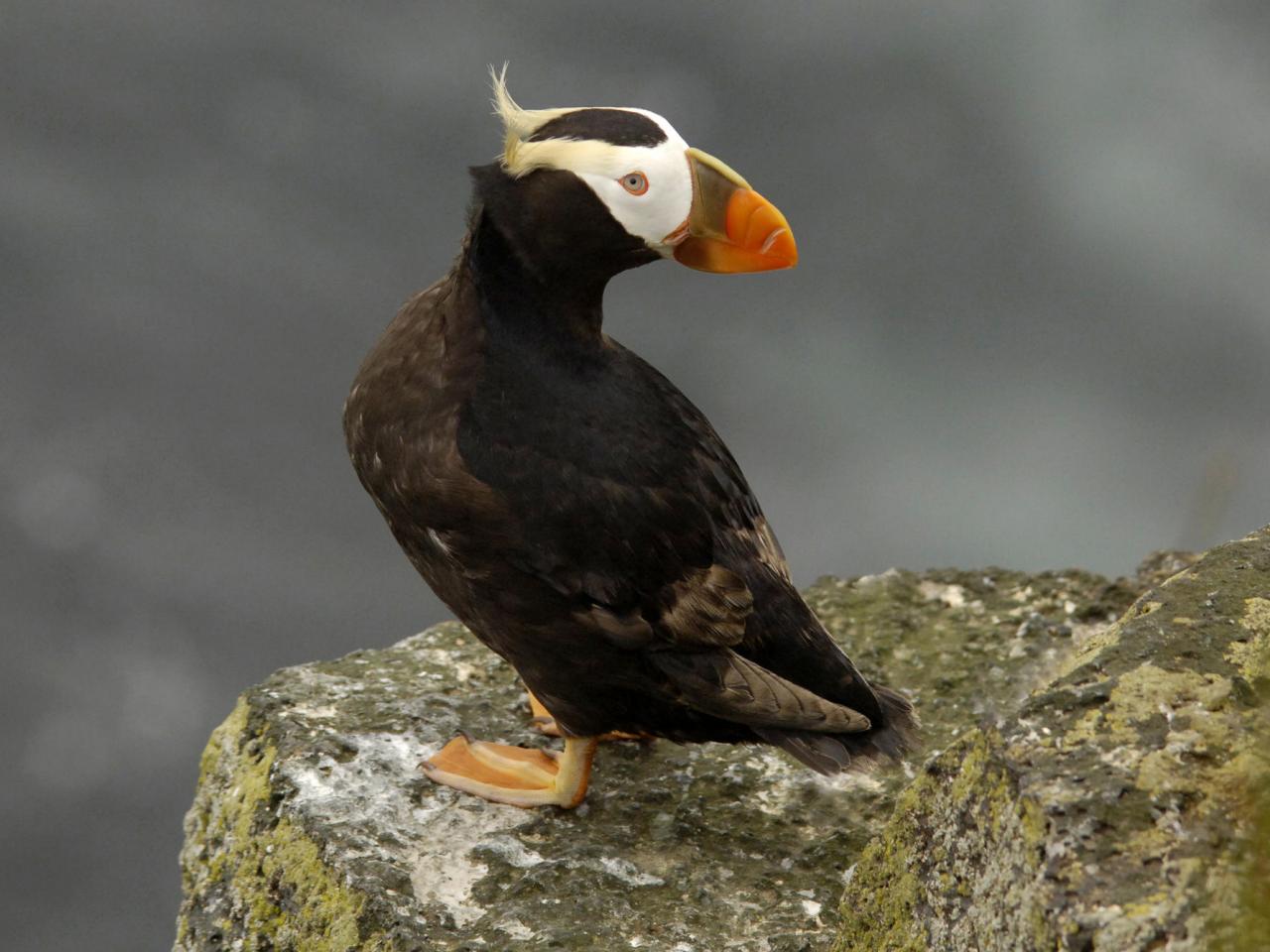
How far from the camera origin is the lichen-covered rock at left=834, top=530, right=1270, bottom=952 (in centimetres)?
260

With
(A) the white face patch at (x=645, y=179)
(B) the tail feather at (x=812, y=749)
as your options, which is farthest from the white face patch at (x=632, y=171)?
(B) the tail feather at (x=812, y=749)

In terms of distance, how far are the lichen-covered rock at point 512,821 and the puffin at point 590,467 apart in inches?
13.0

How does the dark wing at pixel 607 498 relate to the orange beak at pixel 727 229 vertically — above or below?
below

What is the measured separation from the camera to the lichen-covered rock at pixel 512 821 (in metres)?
3.93

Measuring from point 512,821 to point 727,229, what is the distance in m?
1.74

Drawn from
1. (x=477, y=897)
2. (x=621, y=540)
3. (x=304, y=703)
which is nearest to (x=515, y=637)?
(x=621, y=540)

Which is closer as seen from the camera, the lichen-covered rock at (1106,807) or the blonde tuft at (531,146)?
the lichen-covered rock at (1106,807)

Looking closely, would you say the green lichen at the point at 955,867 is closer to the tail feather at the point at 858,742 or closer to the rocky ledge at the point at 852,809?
the rocky ledge at the point at 852,809

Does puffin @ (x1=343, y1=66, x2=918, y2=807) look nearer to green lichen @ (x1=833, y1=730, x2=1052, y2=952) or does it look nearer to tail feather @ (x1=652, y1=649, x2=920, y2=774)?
tail feather @ (x1=652, y1=649, x2=920, y2=774)

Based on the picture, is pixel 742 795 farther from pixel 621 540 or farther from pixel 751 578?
pixel 621 540

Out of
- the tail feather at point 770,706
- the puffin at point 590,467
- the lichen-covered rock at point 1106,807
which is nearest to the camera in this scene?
the lichen-covered rock at point 1106,807

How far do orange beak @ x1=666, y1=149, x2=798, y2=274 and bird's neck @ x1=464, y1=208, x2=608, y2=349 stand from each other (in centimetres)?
25

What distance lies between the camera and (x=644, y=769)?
4613 mm

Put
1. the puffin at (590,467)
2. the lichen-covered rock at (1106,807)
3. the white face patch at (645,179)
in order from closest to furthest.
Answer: the lichen-covered rock at (1106,807) → the white face patch at (645,179) → the puffin at (590,467)
